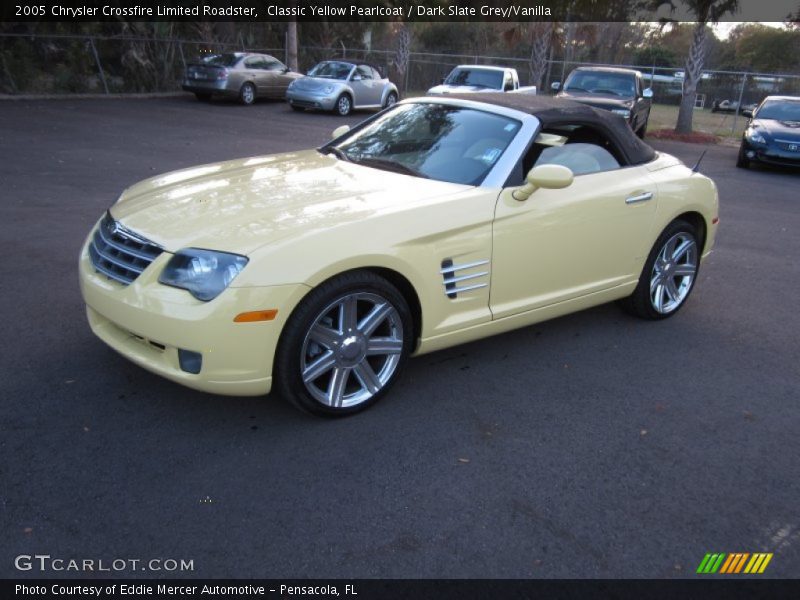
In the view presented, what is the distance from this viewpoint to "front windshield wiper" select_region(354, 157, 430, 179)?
13.7ft

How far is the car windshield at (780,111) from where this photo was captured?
46.1 feet

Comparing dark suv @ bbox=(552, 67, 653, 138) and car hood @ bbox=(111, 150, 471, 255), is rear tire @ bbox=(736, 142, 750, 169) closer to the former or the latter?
dark suv @ bbox=(552, 67, 653, 138)

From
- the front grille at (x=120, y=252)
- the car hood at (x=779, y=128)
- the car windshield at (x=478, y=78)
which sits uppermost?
the front grille at (x=120, y=252)

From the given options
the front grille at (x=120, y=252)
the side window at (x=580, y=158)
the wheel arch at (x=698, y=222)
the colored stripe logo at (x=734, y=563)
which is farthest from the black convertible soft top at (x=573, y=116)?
the colored stripe logo at (x=734, y=563)

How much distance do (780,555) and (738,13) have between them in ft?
61.6

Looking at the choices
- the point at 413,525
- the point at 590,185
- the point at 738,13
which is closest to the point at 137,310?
the point at 413,525

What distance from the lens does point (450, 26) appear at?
141ft

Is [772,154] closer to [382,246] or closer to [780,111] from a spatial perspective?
[780,111]

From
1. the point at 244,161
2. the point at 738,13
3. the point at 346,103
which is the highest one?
the point at 738,13

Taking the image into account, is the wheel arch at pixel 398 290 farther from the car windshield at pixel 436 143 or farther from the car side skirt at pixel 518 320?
the car windshield at pixel 436 143

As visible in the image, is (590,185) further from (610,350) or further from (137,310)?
(137,310)

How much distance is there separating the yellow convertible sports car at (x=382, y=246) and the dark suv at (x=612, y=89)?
1098 centimetres
